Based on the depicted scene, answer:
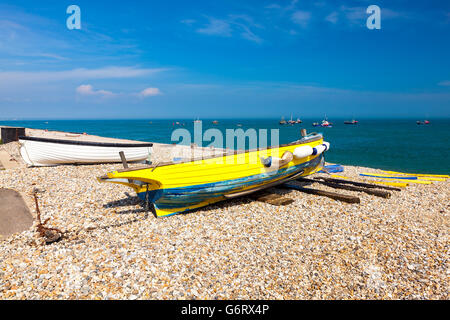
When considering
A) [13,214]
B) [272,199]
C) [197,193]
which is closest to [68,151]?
[13,214]

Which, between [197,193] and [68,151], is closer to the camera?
Result: [197,193]

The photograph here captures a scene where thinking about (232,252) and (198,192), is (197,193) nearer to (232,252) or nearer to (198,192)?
(198,192)

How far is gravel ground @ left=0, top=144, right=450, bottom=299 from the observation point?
5.29 metres

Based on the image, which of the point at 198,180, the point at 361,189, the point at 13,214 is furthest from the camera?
the point at 361,189

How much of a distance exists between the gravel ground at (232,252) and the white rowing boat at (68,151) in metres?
4.88

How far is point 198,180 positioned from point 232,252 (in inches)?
122

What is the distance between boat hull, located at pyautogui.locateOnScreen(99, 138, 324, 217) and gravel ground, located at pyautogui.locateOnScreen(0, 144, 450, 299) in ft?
1.89

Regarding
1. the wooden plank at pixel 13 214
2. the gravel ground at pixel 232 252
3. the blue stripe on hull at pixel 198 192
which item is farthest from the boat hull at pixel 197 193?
the wooden plank at pixel 13 214

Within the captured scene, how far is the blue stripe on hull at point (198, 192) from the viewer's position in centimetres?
850

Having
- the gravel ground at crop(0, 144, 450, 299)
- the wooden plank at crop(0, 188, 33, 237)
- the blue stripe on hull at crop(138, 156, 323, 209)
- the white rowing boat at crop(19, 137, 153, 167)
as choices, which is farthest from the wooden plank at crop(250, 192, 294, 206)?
the white rowing boat at crop(19, 137, 153, 167)

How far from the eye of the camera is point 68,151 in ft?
48.8

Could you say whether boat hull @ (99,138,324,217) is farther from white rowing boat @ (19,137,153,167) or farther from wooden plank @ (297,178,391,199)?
white rowing boat @ (19,137,153,167)
